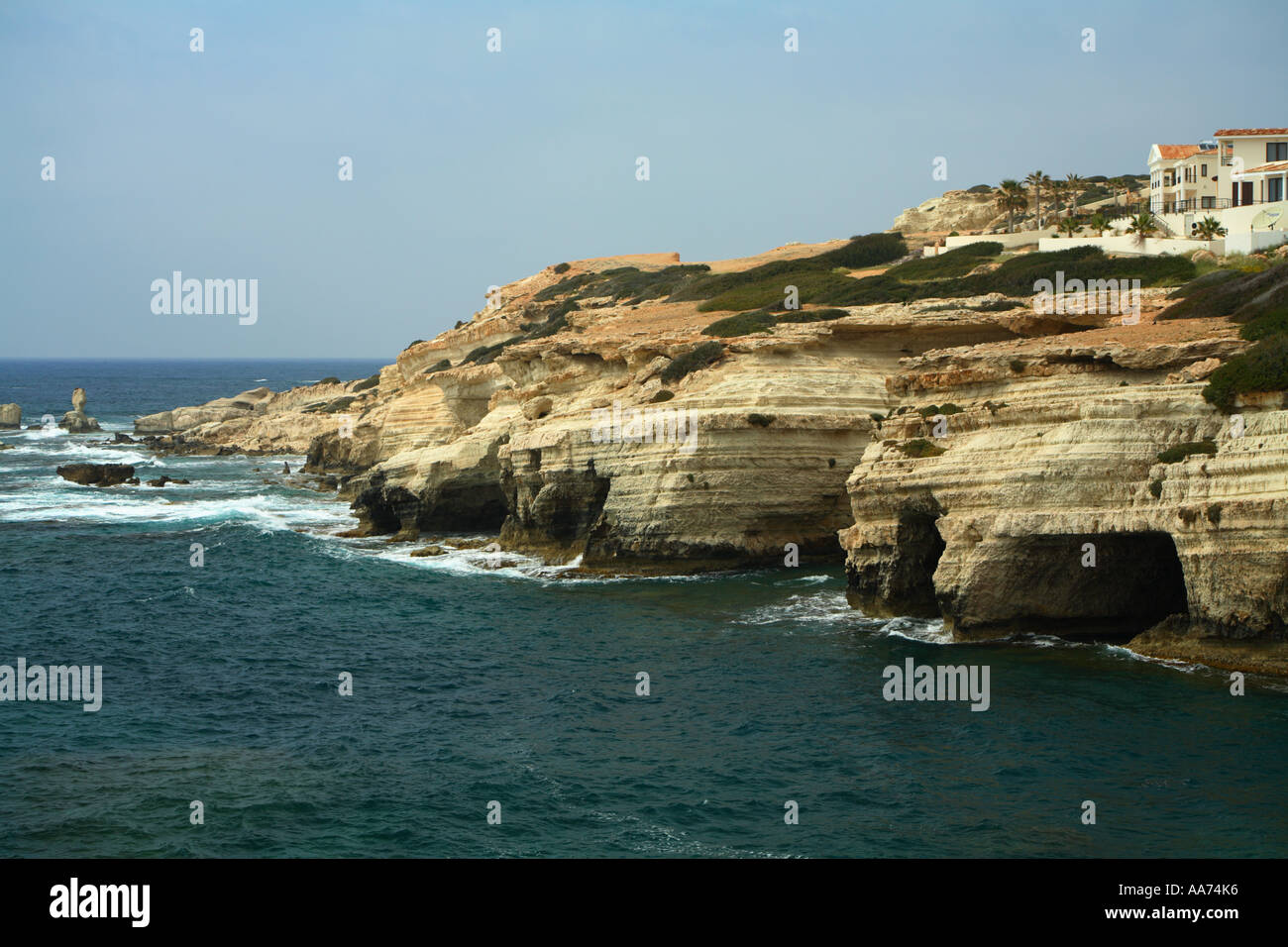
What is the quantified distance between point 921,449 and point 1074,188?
4629cm

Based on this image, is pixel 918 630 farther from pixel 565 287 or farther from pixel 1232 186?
pixel 565 287

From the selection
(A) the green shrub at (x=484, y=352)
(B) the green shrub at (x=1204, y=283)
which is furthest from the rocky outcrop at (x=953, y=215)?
(B) the green shrub at (x=1204, y=283)

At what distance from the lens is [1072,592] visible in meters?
27.7

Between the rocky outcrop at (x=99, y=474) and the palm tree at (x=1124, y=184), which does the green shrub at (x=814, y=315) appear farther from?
the rocky outcrop at (x=99, y=474)

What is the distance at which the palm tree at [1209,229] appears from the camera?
48.1 m

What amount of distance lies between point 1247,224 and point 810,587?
2681 cm

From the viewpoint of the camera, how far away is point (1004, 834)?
17938 mm

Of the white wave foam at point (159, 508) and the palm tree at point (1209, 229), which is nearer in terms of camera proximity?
the palm tree at point (1209, 229)

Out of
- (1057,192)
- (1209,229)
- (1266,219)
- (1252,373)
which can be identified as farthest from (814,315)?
(1057,192)

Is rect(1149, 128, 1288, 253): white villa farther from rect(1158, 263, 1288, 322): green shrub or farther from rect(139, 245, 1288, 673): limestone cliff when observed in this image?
rect(1158, 263, 1288, 322): green shrub

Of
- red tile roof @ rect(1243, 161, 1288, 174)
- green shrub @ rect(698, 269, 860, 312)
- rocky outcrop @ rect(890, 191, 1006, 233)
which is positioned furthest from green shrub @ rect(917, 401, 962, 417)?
rocky outcrop @ rect(890, 191, 1006, 233)

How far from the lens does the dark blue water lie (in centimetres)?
1848

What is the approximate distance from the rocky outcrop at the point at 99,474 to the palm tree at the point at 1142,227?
5294cm

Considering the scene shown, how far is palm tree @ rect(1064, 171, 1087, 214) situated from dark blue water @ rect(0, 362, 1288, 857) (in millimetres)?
38206
